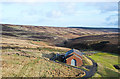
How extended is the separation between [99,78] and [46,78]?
1293 cm

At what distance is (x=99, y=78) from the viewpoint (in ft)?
97.3

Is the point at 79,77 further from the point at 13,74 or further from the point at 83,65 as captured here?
the point at 13,74

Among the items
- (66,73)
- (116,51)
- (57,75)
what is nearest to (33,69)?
(57,75)

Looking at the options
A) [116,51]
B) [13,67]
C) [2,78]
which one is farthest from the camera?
[116,51]

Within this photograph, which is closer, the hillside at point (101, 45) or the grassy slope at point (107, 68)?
the grassy slope at point (107, 68)

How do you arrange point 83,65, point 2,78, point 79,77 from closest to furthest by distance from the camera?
point 2,78, point 79,77, point 83,65

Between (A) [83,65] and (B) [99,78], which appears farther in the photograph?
(A) [83,65]

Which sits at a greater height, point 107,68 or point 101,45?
point 101,45

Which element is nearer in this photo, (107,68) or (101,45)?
(107,68)

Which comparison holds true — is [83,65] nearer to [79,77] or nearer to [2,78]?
[79,77]

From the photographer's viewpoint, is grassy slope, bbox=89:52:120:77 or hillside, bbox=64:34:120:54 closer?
grassy slope, bbox=89:52:120:77

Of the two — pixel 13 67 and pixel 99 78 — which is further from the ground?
pixel 13 67

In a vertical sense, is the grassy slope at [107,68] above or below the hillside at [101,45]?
below

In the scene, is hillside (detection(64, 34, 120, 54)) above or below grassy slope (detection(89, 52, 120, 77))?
above
